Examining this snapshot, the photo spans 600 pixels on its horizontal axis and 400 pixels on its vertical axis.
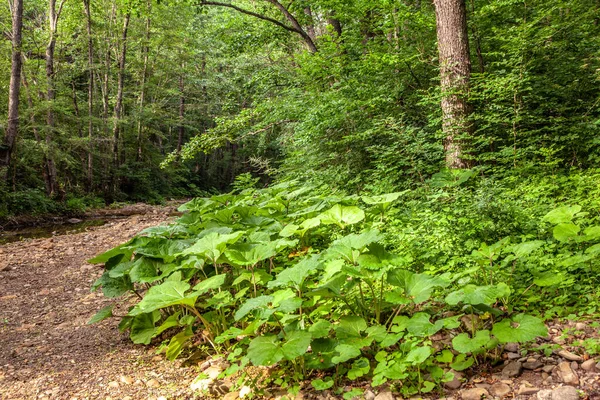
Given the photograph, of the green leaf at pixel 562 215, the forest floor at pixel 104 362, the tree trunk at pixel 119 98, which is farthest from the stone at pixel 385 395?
the tree trunk at pixel 119 98

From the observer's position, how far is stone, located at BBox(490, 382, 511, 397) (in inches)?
71.5

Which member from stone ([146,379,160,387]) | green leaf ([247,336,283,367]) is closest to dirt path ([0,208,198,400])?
stone ([146,379,160,387])

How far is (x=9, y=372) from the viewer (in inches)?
118

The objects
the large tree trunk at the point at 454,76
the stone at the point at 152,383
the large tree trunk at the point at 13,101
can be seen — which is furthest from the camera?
the large tree trunk at the point at 13,101

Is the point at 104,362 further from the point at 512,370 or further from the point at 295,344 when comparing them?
the point at 512,370

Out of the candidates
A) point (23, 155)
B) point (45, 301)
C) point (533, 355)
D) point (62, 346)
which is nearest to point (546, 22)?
point (533, 355)

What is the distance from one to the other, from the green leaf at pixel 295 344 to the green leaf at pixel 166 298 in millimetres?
748

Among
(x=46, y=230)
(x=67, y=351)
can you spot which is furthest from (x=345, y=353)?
(x=46, y=230)

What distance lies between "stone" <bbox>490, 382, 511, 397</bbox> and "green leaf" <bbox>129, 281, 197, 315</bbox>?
174 centimetres

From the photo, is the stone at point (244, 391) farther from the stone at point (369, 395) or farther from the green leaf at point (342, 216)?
the green leaf at point (342, 216)

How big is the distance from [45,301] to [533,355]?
5235mm

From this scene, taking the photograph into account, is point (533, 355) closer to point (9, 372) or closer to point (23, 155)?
point (9, 372)

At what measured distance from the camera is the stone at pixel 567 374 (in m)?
1.78

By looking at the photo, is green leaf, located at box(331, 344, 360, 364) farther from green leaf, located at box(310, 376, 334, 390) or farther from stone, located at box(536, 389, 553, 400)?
stone, located at box(536, 389, 553, 400)
